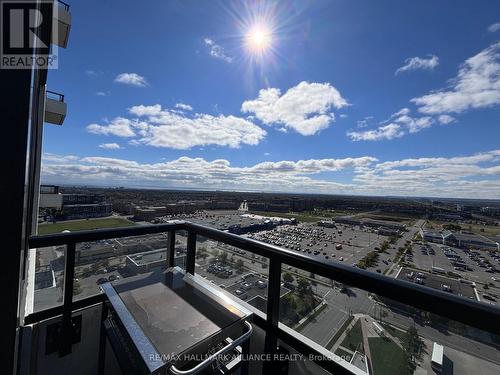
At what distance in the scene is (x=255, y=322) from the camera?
1414mm

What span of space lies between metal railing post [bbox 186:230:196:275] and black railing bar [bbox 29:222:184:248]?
14 cm

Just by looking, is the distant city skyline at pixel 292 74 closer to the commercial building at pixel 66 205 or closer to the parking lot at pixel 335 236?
the commercial building at pixel 66 205

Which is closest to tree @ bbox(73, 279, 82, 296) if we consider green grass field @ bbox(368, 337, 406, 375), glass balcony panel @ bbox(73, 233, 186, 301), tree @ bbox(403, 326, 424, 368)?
glass balcony panel @ bbox(73, 233, 186, 301)

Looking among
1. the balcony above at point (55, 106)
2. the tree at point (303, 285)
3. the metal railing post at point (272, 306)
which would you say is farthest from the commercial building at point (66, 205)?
the tree at point (303, 285)

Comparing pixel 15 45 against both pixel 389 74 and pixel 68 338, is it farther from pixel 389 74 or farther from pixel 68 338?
pixel 389 74

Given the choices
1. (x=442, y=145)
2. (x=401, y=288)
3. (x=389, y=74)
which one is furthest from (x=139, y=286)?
(x=442, y=145)

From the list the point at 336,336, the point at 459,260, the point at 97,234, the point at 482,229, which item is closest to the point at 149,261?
the point at 97,234

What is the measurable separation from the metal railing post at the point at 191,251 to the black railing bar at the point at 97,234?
139 mm

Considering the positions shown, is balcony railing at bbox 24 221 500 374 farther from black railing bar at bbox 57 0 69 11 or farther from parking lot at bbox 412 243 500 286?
parking lot at bbox 412 243 500 286

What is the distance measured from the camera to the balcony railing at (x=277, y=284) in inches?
27.5

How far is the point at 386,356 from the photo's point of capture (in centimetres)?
98

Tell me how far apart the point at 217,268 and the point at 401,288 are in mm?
1311

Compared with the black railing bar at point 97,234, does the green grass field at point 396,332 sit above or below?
below

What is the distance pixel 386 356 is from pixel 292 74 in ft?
21.1
